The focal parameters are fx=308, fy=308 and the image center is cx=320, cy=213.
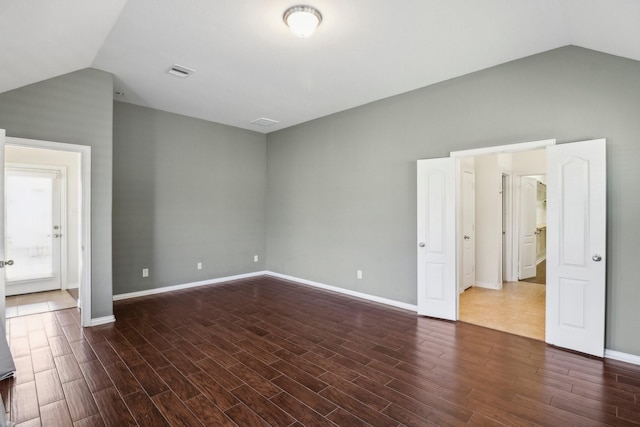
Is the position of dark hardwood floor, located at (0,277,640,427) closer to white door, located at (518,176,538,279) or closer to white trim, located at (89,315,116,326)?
white trim, located at (89,315,116,326)

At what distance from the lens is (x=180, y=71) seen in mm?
3684

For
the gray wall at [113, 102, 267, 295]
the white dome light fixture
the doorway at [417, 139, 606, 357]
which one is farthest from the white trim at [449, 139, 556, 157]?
the gray wall at [113, 102, 267, 295]

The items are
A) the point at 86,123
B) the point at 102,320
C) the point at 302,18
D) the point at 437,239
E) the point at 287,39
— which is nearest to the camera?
the point at 302,18

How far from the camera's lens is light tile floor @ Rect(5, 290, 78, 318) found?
416 cm

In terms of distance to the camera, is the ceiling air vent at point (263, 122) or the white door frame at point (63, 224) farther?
the ceiling air vent at point (263, 122)

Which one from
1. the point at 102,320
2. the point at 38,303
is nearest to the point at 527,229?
the point at 102,320

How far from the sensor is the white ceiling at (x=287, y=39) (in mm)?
2461

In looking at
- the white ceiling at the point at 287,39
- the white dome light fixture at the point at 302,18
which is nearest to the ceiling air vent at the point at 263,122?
the white ceiling at the point at 287,39

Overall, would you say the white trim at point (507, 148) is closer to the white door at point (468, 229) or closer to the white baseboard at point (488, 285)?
the white door at point (468, 229)

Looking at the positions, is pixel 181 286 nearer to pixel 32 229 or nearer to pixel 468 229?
pixel 32 229

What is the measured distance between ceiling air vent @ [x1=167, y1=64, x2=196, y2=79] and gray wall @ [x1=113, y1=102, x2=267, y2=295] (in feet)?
5.32

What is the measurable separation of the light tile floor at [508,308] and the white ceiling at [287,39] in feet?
9.58

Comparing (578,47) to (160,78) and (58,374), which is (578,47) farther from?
(58,374)

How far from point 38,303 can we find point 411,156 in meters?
5.81
